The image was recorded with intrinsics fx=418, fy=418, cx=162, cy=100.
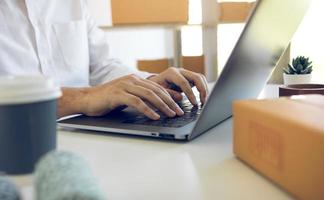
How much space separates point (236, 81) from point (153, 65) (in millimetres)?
1647

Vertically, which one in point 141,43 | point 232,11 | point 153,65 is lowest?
point 153,65

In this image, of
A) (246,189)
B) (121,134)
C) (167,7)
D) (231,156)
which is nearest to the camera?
(246,189)

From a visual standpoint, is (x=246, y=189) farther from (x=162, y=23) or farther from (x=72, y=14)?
(x=162, y=23)

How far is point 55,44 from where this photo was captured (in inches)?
55.1

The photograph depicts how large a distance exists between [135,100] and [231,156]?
24 centimetres

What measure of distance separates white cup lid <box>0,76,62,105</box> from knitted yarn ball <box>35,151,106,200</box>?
0.09 m

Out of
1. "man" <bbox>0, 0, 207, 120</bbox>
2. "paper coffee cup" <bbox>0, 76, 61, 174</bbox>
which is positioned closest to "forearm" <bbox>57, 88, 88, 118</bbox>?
"man" <bbox>0, 0, 207, 120</bbox>

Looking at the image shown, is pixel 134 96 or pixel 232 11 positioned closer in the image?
pixel 134 96

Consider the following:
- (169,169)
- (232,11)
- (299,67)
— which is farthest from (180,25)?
(169,169)

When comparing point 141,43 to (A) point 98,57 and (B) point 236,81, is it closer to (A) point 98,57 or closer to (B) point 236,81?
(A) point 98,57

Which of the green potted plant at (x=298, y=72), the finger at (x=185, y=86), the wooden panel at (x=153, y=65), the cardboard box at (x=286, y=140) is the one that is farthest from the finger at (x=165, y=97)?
the wooden panel at (x=153, y=65)

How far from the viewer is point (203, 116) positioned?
61cm

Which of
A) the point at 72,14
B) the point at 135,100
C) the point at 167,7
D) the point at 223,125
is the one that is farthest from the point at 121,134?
the point at 167,7

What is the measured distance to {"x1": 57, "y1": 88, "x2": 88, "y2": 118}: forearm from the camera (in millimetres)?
826
